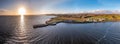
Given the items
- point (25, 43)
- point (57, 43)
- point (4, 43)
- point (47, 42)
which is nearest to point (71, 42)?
point (57, 43)

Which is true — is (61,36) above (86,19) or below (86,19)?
below

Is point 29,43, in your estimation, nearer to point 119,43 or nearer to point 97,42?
point 97,42

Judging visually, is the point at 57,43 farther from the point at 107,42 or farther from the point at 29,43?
the point at 107,42

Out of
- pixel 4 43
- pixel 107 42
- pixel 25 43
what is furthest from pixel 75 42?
pixel 4 43

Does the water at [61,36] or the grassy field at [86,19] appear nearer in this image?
the water at [61,36]

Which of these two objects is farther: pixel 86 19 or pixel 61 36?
pixel 86 19

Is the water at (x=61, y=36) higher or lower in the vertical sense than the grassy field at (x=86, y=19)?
lower

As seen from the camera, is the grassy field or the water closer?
the water

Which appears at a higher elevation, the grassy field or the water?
the grassy field
